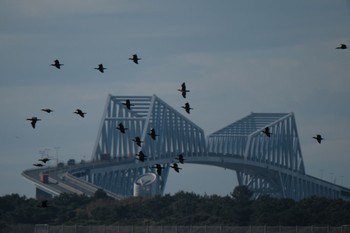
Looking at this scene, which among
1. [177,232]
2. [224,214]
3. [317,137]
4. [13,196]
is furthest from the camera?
[13,196]

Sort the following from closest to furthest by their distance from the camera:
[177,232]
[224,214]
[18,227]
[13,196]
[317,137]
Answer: [317,137]
[177,232]
[18,227]
[224,214]
[13,196]

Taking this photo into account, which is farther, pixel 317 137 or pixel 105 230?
pixel 105 230

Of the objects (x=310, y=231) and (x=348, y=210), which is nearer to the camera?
(x=310, y=231)

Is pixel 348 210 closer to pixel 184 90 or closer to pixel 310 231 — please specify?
pixel 310 231

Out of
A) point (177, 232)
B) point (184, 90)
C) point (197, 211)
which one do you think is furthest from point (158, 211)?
point (184, 90)

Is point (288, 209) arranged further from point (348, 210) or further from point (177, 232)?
point (177, 232)

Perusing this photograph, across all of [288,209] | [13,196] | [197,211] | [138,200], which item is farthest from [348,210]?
[13,196]
